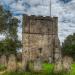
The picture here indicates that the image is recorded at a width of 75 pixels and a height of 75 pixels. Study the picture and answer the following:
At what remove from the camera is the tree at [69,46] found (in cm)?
5878

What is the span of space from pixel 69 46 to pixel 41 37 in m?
23.0

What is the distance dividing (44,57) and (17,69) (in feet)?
61.4

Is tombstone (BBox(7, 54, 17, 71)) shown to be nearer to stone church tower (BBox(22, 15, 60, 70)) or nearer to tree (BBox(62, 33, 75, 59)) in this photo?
stone church tower (BBox(22, 15, 60, 70))

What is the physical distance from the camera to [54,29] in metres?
42.3

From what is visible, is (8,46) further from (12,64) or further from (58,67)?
(58,67)

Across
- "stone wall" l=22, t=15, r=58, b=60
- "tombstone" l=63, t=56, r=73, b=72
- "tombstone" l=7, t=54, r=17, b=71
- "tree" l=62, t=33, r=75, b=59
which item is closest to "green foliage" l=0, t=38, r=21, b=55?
"stone wall" l=22, t=15, r=58, b=60

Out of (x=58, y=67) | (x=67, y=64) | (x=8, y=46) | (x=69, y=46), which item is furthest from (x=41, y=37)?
(x=69, y=46)

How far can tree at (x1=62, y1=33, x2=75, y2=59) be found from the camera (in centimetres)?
5878

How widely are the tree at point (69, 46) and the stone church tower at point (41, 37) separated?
16005 mm

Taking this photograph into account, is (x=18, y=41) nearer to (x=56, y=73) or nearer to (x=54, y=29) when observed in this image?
(x=54, y=29)

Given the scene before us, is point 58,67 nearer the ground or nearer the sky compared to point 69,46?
nearer the ground

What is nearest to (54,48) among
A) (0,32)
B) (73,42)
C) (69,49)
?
(0,32)

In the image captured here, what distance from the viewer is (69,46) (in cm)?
6391

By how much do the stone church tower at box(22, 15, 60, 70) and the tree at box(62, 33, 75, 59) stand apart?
52.5ft
